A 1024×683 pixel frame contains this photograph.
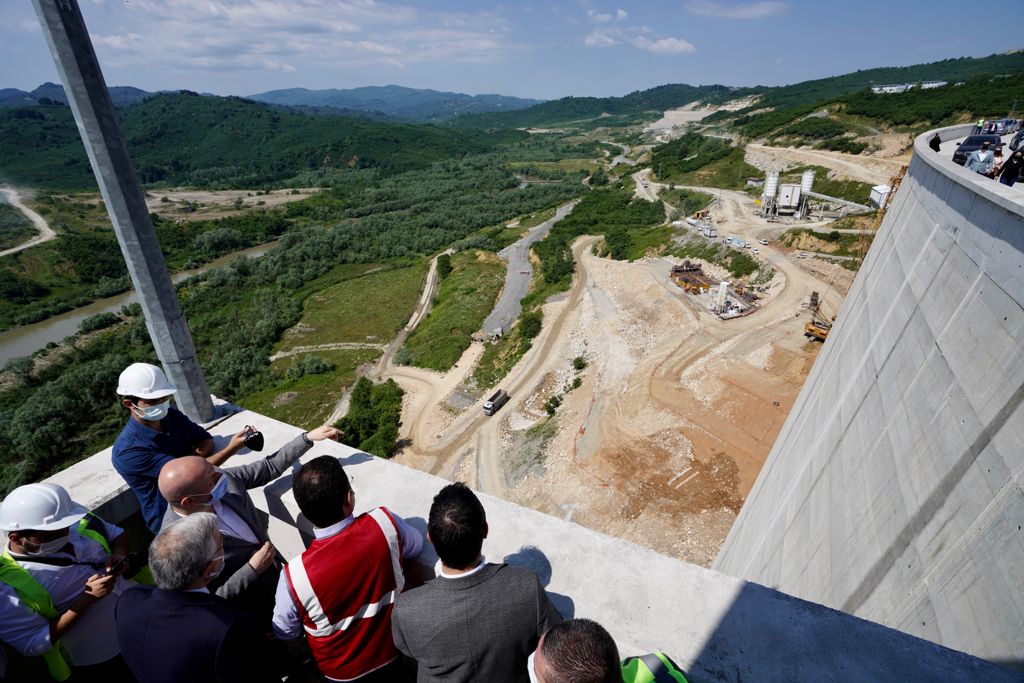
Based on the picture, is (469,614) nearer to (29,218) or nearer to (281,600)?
(281,600)

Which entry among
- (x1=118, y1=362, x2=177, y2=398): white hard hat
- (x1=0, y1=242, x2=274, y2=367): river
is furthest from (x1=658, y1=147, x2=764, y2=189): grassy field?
(x1=118, y1=362, x2=177, y2=398): white hard hat

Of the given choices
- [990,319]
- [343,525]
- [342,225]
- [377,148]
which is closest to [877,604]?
[990,319]

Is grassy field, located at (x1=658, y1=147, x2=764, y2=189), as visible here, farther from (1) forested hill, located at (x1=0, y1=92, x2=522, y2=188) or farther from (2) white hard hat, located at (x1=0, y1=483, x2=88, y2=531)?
(1) forested hill, located at (x1=0, y1=92, x2=522, y2=188)

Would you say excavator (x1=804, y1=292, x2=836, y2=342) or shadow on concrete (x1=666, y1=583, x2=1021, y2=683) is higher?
shadow on concrete (x1=666, y1=583, x2=1021, y2=683)

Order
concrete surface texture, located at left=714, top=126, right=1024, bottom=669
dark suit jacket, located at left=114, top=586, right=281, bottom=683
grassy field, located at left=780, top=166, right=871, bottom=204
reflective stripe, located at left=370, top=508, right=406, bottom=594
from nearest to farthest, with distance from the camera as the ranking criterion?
dark suit jacket, located at left=114, top=586, right=281, bottom=683 → reflective stripe, located at left=370, top=508, right=406, bottom=594 → concrete surface texture, located at left=714, top=126, right=1024, bottom=669 → grassy field, located at left=780, top=166, right=871, bottom=204

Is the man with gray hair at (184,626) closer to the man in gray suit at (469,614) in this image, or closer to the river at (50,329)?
the man in gray suit at (469,614)

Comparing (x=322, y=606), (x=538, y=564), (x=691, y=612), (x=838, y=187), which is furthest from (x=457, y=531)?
(x=838, y=187)

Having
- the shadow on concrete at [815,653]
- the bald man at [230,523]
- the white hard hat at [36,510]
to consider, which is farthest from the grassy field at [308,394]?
the shadow on concrete at [815,653]
